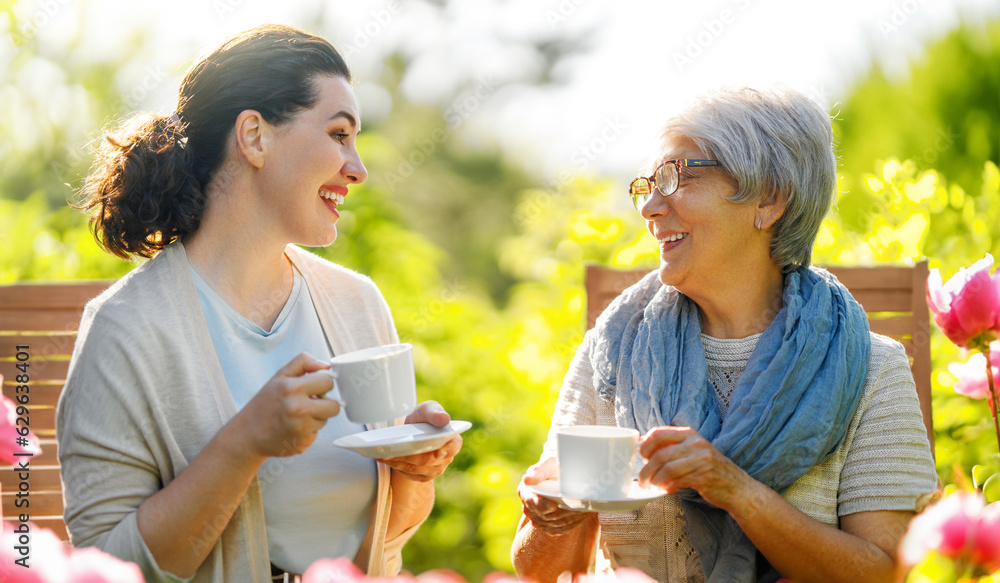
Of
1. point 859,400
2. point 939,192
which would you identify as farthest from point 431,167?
point 859,400

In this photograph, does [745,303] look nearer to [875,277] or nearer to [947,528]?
[875,277]

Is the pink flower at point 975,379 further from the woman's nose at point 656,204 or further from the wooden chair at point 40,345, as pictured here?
the wooden chair at point 40,345

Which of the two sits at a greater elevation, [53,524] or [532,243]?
[532,243]

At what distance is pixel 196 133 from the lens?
186 cm

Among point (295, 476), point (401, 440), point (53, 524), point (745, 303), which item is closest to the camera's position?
point (401, 440)

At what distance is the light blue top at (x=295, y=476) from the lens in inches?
68.3

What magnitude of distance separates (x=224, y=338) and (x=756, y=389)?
49.0 inches

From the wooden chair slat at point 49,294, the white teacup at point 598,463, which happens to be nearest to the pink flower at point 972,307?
the white teacup at point 598,463

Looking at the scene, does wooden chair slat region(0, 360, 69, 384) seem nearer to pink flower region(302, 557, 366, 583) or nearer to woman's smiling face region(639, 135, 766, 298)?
woman's smiling face region(639, 135, 766, 298)

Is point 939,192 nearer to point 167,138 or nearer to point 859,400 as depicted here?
point 859,400

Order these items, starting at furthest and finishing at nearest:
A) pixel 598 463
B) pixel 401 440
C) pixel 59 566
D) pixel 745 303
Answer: pixel 745 303, pixel 401 440, pixel 598 463, pixel 59 566

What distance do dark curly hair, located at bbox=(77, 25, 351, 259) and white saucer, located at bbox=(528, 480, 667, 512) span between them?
3.49 ft

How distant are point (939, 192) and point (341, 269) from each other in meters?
2.24

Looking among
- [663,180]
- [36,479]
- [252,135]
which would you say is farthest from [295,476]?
[36,479]
